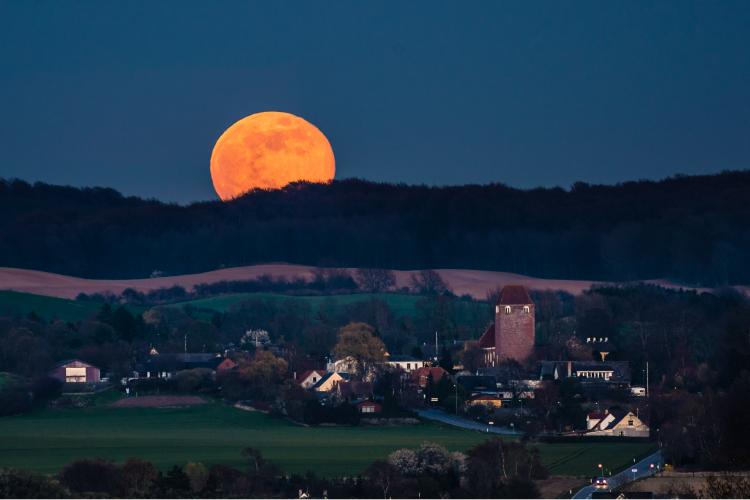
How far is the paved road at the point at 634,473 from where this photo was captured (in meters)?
49.4

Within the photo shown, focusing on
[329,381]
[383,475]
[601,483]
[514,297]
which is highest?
[514,297]

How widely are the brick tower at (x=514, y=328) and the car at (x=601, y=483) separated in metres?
42.7

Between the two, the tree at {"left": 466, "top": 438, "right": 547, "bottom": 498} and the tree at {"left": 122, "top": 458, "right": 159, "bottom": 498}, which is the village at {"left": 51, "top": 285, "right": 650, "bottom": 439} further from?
the tree at {"left": 122, "top": 458, "right": 159, "bottom": 498}

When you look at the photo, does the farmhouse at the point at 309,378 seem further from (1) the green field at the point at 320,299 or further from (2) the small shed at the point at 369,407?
(1) the green field at the point at 320,299

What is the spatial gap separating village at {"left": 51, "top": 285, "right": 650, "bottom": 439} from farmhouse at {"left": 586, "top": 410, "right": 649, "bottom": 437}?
0.17ft

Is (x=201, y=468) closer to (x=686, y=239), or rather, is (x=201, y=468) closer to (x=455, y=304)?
(x=455, y=304)

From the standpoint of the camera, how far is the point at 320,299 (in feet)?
419

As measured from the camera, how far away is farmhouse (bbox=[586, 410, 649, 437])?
67875mm

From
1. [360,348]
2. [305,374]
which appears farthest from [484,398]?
[360,348]

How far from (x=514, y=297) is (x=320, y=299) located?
31.5m

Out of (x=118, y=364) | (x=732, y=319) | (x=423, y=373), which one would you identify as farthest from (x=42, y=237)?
(x=732, y=319)

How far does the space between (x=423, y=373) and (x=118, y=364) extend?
600 inches

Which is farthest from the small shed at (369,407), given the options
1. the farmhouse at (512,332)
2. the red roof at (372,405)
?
the farmhouse at (512,332)

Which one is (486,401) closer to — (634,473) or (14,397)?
(14,397)
